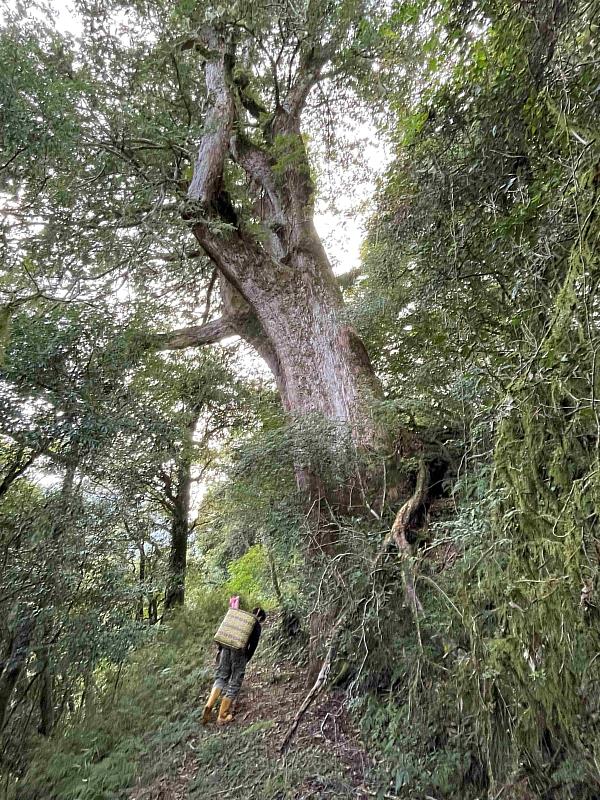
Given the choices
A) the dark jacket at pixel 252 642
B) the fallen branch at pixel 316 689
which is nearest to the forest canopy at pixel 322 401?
the fallen branch at pixel 316 689

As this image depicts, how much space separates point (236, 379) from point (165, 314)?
60.1 inches

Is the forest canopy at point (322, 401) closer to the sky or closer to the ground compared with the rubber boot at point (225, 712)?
closer to the sky

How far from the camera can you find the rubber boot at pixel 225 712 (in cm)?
415

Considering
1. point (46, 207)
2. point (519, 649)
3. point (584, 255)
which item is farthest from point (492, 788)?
point (46, 207)

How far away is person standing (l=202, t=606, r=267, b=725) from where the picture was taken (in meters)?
4.21

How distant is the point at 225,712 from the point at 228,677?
29 centimetres

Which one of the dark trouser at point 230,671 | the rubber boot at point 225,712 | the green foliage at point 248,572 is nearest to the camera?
the rubber boot at point 225,712

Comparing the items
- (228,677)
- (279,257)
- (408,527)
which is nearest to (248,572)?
(228,677)

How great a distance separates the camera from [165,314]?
7410mm

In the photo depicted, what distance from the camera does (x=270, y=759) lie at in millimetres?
3398

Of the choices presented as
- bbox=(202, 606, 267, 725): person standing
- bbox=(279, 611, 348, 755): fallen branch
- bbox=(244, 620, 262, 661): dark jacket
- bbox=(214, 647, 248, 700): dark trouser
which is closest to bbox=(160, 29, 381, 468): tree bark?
bbox=(279, 611, 348, 755): fallen branch

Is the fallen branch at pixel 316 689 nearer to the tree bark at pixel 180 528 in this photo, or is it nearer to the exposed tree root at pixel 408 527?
the exposed tree root at pixel 408 527

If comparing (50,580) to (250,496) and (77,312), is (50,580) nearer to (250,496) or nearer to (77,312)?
(250,496)

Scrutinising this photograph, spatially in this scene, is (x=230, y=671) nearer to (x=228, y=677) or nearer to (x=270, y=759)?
(x=228, y=677)
